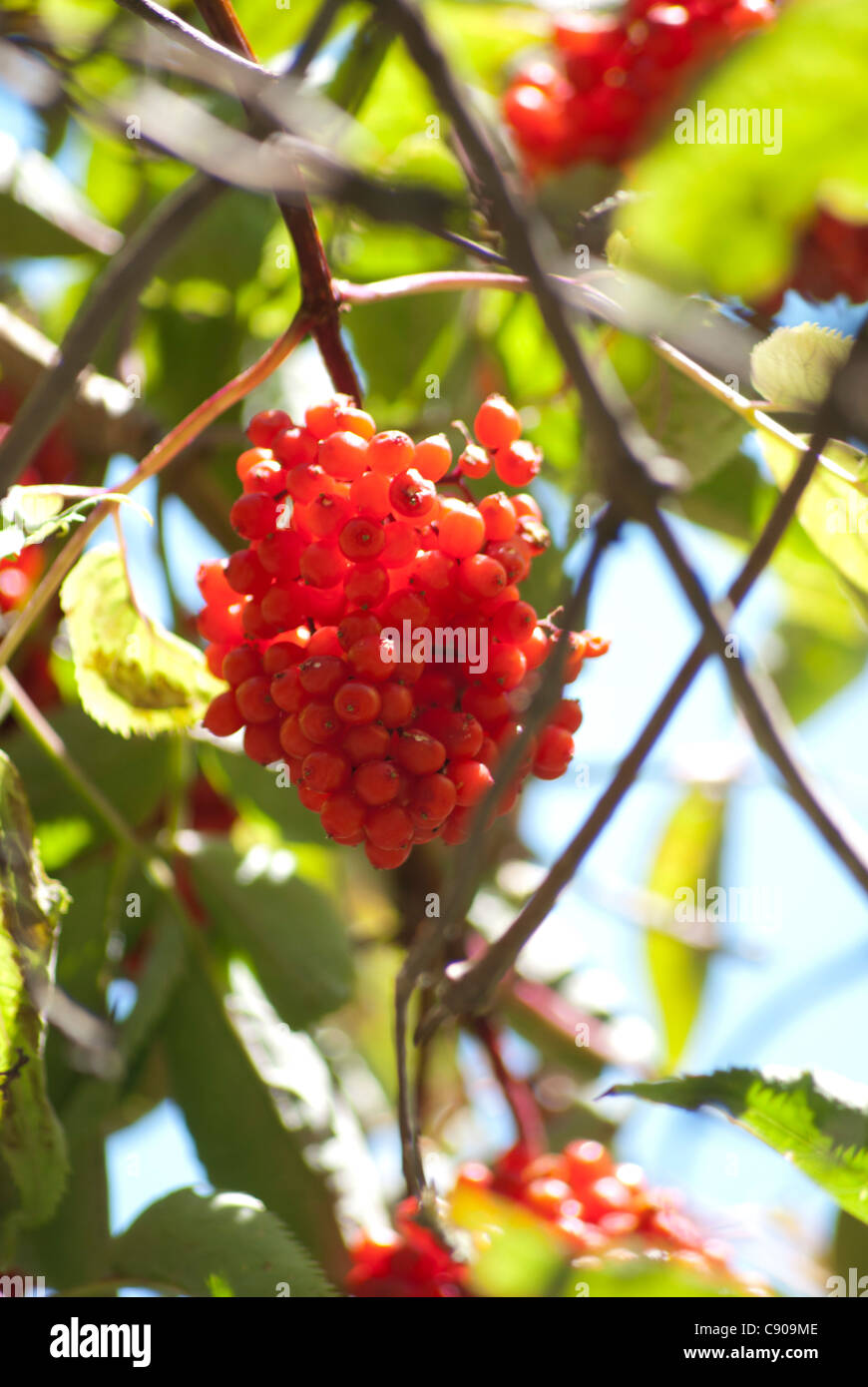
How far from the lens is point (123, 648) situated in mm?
1111

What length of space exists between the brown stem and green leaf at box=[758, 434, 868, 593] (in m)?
0.40

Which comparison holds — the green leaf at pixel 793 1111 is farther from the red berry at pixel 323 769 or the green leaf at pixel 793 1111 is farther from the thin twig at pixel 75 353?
the thin twig at pixel 75 353

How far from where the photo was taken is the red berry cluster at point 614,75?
1.57 metres

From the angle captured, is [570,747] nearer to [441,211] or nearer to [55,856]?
[441,211]

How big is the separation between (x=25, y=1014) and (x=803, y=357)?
0.85 metres

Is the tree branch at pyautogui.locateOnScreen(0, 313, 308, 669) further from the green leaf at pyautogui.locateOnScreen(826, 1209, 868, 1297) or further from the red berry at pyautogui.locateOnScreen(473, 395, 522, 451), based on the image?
the green leaf at pyautogui.locateOnScreen(826, 1209, 868, 1297)

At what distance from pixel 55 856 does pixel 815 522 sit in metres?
0.95

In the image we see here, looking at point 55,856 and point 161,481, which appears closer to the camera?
point 55,856

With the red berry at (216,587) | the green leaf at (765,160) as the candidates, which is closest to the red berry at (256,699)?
the red berry at (216,587)

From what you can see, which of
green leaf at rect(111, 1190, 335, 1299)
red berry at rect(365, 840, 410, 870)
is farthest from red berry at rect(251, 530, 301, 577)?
green leaf at rect(111, 1190, 335, 1299)

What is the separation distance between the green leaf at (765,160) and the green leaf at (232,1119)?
1126 mm

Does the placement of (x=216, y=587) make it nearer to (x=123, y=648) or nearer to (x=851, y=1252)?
(x=123, y=648)
